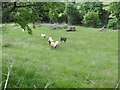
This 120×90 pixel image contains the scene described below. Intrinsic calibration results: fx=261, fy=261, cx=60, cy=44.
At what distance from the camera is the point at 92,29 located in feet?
8.75

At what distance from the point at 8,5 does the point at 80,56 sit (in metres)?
0.87

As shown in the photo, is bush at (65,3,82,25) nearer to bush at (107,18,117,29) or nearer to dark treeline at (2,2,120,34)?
dark treeline at (2,2,120,34)

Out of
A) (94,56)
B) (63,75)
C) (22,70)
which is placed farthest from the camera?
(94,56)

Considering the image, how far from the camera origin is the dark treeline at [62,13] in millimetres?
2174

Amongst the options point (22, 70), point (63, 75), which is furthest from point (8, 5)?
point (63, 75)

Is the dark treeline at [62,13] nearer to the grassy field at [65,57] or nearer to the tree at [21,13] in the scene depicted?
the tree at [21,13]

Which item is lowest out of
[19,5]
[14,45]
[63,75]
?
[63,75]

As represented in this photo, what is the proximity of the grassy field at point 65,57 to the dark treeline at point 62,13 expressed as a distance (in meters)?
0.12

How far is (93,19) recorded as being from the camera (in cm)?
246

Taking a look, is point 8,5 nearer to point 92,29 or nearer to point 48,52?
point 48,52

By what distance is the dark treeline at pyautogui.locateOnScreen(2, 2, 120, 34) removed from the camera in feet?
7.13

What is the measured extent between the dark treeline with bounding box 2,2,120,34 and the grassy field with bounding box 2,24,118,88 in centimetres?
12

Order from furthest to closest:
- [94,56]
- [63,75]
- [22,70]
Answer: [94,56] → [63,75] → [22,70]

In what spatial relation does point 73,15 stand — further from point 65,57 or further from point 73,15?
point 65,57
